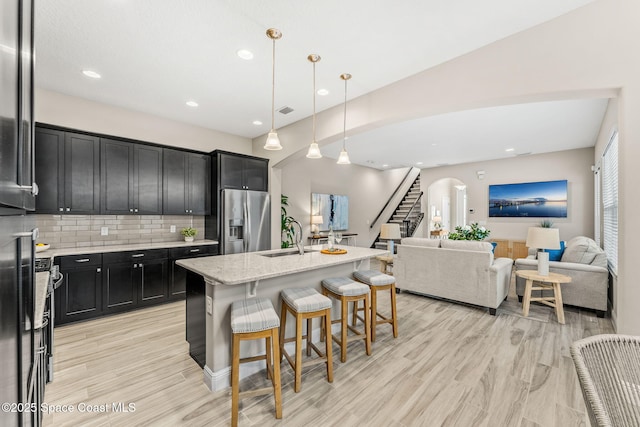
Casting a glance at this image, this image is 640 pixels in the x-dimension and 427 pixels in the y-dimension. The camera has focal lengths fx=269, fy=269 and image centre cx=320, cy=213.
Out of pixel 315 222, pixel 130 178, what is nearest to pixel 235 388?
pixel 130 178

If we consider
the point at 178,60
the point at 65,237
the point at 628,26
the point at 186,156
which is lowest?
the point at 65,237

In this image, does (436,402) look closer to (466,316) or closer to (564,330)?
(466,316)

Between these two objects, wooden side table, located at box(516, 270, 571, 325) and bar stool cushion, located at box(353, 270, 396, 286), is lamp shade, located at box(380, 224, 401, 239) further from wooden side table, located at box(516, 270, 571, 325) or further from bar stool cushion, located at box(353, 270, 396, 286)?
bar stool cushion, located at box(353, 270, 396, 286)

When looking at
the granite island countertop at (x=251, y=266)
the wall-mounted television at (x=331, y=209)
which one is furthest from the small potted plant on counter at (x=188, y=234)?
the wall-mounted television at (x=331, y=209)

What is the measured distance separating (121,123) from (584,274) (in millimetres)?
6998

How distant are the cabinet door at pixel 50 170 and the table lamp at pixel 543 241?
613cm

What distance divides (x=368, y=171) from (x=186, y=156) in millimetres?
5926

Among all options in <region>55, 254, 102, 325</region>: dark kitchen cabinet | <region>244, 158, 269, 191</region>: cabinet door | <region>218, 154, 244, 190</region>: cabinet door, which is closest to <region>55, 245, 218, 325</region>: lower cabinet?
<region>55, 254, 102, 325</region>: dark kitchen cabinet

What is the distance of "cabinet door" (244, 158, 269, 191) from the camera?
4934mm

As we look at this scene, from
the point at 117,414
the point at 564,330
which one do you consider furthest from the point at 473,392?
the point at 117,414

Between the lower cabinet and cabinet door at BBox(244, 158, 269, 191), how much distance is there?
4.95 feet

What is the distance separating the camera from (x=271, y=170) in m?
5.25

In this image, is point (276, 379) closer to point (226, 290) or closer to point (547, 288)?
point (226, 290)

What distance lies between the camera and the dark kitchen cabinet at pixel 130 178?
3764mm
